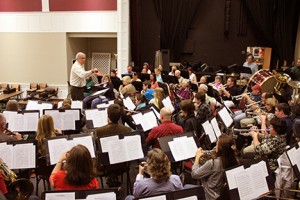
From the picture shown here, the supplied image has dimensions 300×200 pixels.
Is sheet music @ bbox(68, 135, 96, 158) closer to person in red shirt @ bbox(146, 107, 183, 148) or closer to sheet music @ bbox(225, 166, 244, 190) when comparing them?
person in red shirt @ bbox(146, 107, 183, 148)

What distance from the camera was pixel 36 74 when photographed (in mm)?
13492

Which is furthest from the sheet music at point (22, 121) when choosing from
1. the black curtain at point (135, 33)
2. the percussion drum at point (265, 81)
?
the black curtain at point (135, 33)

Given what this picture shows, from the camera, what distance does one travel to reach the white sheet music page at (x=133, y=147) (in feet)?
14.0

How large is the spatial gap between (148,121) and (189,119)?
0.67m

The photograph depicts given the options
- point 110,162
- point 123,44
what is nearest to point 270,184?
point 110,162

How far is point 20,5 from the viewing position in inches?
512

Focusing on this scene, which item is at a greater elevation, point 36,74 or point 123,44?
point 123,44

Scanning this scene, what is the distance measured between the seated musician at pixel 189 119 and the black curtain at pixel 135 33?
7909 millimetres

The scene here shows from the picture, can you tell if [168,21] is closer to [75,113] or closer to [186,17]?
[186,17]

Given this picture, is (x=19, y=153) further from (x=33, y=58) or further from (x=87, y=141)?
(x=33, y=58)

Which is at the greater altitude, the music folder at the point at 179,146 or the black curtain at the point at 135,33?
the black curtain at the point at 135,33

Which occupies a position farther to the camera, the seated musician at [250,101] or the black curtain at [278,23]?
the black curtain at [278,23]

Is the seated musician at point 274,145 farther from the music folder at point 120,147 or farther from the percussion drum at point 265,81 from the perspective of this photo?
the percussion drum at point 265,81

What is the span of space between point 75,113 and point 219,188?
2.91 metres
